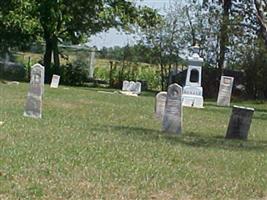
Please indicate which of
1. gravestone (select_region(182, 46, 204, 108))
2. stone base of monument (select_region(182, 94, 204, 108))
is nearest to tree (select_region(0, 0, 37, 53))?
gravestone (select_region(182, 46, 204, 108))

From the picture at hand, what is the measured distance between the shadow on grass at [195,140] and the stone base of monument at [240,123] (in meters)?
0.30

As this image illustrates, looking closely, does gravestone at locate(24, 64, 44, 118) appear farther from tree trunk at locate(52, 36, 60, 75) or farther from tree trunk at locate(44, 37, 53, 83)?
tree trunk at locate(52, 36, 60, 75)

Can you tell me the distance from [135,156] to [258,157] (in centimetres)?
269

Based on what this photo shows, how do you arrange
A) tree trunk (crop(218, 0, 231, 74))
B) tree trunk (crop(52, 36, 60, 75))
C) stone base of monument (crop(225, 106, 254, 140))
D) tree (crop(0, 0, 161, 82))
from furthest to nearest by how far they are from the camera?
tree trunk (crop(52, 36, 60, 75))
tree trunk (crop(218, 0, 231, 74))
tree (crop(0, 0, 161, 82))
stone base of monument (crop(225, 106, 254, 140))

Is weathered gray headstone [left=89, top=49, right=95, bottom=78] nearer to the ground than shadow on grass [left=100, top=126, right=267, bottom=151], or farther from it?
farther from it

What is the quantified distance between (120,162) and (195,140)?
15.9 ft

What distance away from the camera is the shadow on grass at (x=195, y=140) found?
1377 centimetres

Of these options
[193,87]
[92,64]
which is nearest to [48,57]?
[92,64]

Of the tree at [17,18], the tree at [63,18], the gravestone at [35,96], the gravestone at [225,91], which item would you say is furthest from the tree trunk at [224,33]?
the gravestone at [35,96]

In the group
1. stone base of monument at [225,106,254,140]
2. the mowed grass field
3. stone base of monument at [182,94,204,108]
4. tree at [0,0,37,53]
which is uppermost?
tree at [0,0,37,53]

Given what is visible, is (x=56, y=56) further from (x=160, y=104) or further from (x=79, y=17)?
(x=160, y=104)

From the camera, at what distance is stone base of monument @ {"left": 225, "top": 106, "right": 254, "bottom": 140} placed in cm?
1588

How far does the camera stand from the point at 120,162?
32.8ft

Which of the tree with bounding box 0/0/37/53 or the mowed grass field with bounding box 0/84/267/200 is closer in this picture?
the mowed grass field with bounding box 0/84/267/200
